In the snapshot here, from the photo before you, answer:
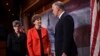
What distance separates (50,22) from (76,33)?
6.82 feet

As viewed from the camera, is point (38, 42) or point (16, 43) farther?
point (16, 43)

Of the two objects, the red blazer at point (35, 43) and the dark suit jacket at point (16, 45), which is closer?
the red blazer at point (35, 43)

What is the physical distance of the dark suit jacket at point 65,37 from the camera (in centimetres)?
372

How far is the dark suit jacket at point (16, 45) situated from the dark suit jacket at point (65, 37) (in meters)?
1.32

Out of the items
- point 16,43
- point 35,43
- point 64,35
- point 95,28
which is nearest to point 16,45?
point 16,43

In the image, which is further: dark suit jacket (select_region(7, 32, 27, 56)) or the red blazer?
dark suit jacket (select_region(7, 32, 27, 56))

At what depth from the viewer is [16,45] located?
5.09 metres

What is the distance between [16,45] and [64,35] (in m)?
1.55

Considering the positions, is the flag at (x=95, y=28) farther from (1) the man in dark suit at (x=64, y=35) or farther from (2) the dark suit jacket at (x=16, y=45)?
(2) the dark suit jacket at (x=16, y=45)

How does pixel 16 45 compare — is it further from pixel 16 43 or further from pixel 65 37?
pixel 65 37

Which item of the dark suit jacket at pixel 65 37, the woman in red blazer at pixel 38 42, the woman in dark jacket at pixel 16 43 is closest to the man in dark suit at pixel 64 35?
the dark suit jacket at pixel 65 37

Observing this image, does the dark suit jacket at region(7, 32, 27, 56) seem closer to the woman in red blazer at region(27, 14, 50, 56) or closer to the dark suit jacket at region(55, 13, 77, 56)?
the woman in red blazer at region(27, 14, 50, 56)

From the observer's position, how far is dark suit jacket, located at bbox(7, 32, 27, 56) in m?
5.08

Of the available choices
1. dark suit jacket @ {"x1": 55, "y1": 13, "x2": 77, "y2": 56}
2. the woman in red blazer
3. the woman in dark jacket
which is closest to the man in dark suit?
dark suit jacket @ {"x1": 55, "y1": 13, "x2": 77, "y2": 56}
